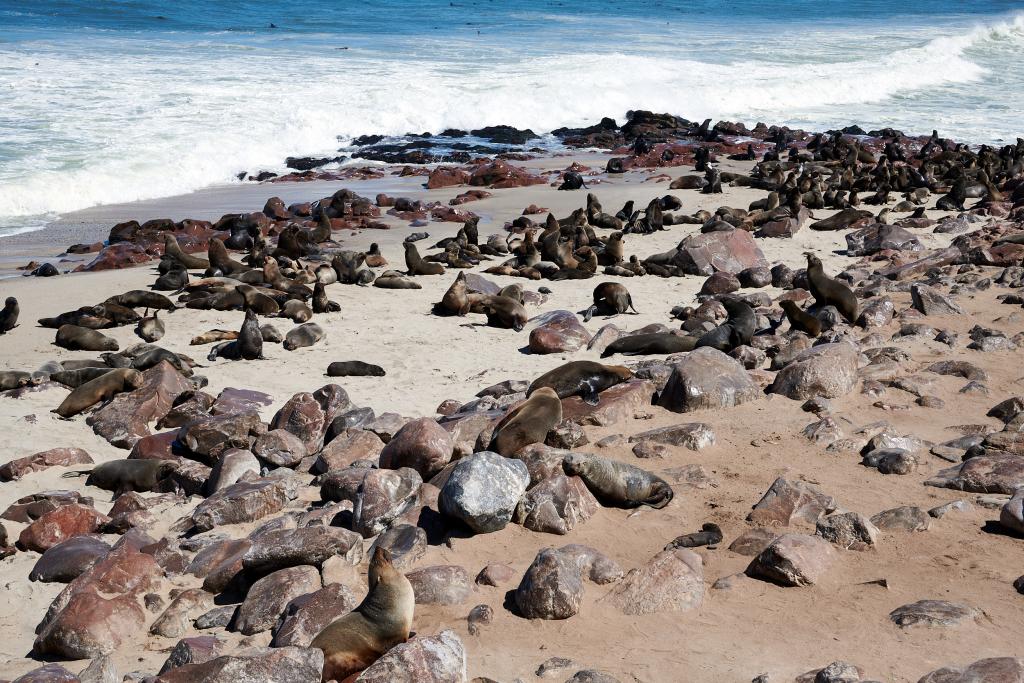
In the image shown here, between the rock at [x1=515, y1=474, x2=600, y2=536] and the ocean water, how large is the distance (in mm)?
11826

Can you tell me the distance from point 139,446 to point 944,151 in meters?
17.0

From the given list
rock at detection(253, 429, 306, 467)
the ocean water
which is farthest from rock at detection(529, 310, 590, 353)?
the ocean water

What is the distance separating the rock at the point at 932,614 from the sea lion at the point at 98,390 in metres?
5.68

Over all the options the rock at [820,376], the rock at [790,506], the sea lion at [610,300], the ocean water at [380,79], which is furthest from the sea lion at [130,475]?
the ocean water at [380,79]

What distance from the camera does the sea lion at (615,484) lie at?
4902 millimetres

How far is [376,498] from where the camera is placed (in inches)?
195

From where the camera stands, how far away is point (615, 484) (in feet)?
16.1

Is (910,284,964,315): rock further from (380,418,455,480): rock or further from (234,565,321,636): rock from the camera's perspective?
(234,565,321,636): rock

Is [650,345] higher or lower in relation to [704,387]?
lower

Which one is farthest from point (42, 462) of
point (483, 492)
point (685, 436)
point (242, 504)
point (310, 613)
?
point (685, 436)

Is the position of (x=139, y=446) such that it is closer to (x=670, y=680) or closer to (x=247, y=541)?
(x=247, y=541)

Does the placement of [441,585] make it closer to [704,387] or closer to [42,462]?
[704,387]

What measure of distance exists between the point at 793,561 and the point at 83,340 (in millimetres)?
6912

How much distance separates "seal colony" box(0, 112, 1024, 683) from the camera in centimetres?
385
